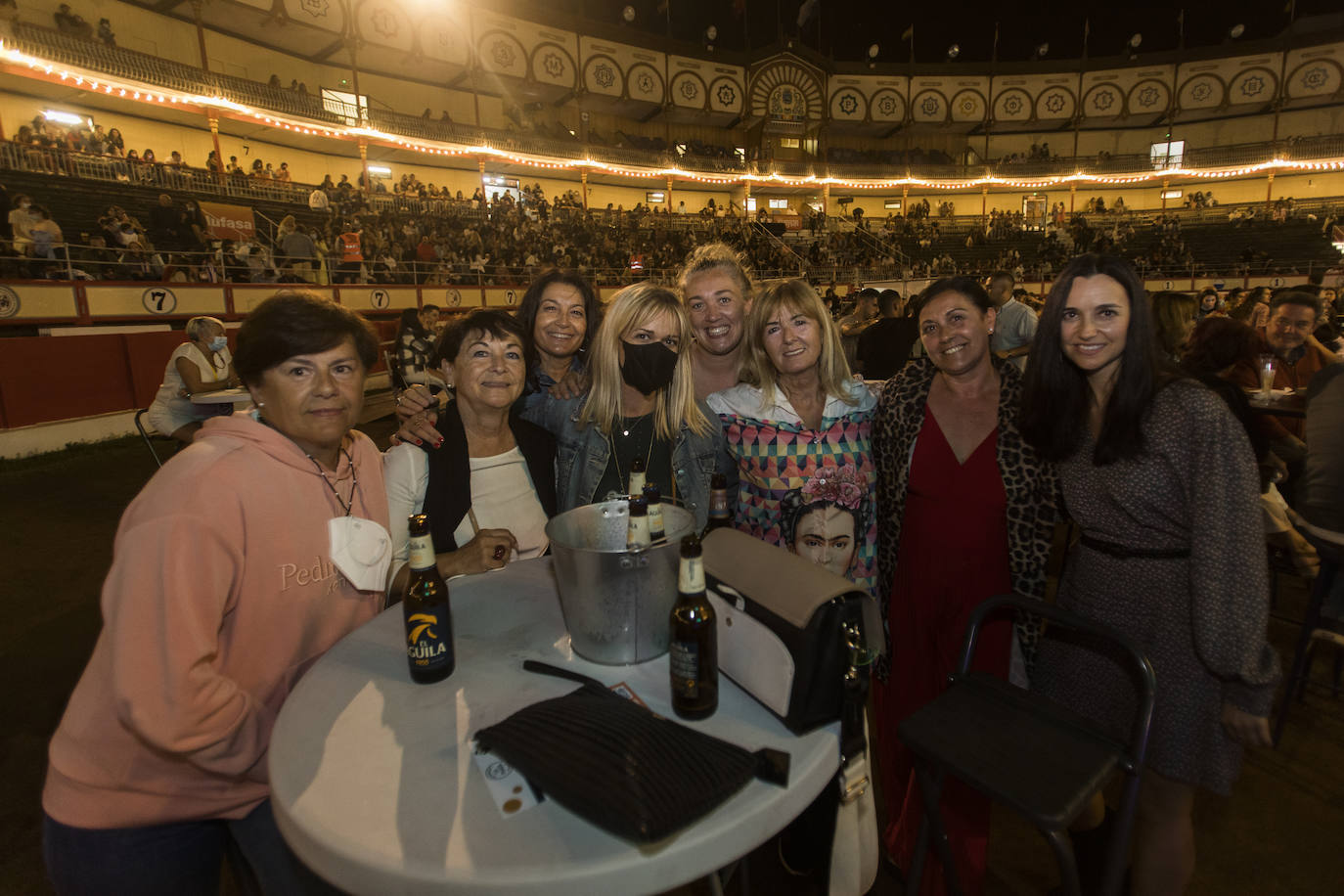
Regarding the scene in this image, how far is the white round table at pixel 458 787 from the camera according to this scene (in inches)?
34.9

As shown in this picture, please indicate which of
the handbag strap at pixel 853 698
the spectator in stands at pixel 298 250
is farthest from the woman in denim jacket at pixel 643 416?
the spectator in stands at pixel 298 250

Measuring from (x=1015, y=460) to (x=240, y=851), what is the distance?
249 cm

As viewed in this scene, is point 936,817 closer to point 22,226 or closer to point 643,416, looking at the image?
point 643,416

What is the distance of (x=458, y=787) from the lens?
3.43ft

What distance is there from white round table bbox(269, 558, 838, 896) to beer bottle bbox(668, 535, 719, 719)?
39 mm

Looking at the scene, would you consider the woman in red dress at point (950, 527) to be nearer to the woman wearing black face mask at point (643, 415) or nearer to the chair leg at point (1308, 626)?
the woman wearing black face mask at point (643, 415)

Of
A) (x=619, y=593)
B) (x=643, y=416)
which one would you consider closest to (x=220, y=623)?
(x=619, y=593)

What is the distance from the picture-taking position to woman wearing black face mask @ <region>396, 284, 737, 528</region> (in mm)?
2350

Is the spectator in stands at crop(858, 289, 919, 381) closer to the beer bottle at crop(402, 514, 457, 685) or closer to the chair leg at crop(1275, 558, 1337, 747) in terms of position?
the chair leg at crop(1275, 558, 1337, 747)

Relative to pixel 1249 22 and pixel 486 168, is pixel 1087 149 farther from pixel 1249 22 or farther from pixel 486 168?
pixel 486 168

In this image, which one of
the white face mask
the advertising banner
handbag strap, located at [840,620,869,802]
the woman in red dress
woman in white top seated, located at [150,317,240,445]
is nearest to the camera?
handbag strap, located at [840,620,869,802]

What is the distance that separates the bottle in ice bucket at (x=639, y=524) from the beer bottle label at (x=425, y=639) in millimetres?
482

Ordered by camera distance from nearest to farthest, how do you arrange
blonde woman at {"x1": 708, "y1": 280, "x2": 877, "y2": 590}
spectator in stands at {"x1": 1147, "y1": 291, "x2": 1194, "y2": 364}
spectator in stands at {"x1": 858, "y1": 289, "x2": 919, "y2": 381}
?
blonde woman at {"x1": 708, "y1": 280, "x2": 877, "y2": 590} < spectator in stands at {"x1": 1147, "y1": 291, "x2": 1194, "y2": 364} < spectator in stands at {"x1": 858, "y1": 289, "x2": 919, "y2": 381}

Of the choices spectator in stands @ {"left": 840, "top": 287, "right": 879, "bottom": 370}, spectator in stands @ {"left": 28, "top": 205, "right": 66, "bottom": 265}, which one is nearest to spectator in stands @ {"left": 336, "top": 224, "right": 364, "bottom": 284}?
spectator in stands @ {"left": 28, "top": 205, "right": 66, "bottom": 265}
